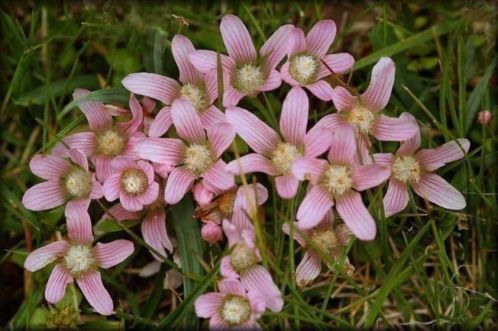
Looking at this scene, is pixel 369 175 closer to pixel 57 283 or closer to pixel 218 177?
pixel 218 177

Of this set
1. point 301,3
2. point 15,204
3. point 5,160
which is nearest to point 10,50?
point 5,160

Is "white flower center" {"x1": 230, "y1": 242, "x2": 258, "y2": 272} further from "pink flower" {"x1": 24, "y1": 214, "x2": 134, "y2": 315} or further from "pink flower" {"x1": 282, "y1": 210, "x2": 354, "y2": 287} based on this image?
"pink flower" {"x1": 24, "y1": 214, "x2": 134, "y2": 315}

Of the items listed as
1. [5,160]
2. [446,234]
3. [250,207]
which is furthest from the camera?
[5,160]

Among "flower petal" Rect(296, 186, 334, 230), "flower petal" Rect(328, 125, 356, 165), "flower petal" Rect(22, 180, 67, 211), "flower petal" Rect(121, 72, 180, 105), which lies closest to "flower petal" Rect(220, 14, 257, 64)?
"flower petal" Rect(121, 72, 180, 105)

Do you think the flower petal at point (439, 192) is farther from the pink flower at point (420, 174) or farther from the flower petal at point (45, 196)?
the flower petal at point (45, 196)

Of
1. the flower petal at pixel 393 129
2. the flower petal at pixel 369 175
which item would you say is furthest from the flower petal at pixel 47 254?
the flower petal at pixel 393 129

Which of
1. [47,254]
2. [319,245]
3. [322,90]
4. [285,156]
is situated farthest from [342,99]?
[47,254]

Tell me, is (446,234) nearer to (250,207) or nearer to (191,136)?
(250,207)
